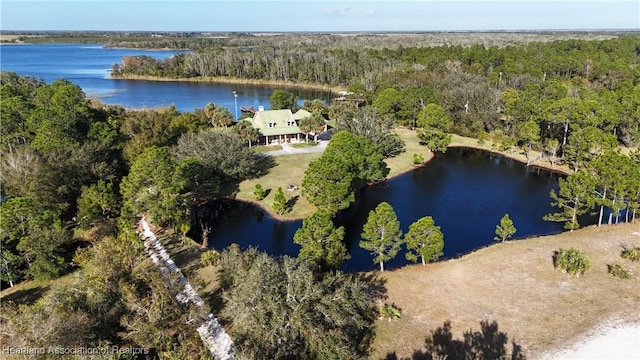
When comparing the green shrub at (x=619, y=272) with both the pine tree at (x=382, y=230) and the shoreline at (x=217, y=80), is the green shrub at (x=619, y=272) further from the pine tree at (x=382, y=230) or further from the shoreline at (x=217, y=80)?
the shoreline at (x=217, y=80)

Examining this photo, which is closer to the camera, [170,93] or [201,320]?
[201,320]

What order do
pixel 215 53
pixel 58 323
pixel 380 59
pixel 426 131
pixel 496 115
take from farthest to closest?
pixel 215 53 → pixel 380 59 → pixel 496 115 → pixel 426 131 → pixel 58 323

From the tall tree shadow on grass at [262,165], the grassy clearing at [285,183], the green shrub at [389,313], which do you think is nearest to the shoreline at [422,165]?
the grassy clearing at [285,183]

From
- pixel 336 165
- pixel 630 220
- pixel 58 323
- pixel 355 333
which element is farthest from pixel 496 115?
pixel 58 323

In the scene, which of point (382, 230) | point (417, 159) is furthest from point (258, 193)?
point (417, 159)

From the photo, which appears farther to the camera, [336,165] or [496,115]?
[496,115]

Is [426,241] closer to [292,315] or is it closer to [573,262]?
[573,262]

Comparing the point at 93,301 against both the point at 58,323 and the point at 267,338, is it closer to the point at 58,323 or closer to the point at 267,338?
Answer: the point at 58,323
